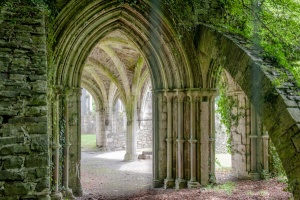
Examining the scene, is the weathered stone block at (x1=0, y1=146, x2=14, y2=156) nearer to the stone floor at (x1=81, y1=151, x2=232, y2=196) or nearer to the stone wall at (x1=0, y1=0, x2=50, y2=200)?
the stone wall at (x1=0, y1=0, x2=50, y2=200)

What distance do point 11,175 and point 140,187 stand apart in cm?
639

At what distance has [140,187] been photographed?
8.70 meters

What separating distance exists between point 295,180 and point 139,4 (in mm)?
5335

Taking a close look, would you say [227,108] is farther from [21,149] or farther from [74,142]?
[21,149]

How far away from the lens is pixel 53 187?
6.45m

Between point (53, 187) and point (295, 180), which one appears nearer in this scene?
point (295, 180)

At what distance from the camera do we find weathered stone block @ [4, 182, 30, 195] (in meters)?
2.59

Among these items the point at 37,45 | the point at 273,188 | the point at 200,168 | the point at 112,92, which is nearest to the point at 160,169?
the point at 200,168

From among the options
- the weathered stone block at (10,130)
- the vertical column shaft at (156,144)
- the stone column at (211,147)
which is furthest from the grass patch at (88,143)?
the weathered stone block at (10,130)

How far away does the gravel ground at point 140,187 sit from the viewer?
6.60 metres

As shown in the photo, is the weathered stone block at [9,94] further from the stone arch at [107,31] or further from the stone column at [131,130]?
the stone column at [131,130]

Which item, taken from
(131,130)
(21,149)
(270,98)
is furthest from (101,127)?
(21,149)

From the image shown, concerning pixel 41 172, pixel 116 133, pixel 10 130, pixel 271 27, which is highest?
pixel 271 27

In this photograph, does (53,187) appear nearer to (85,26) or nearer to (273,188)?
(85,26)
